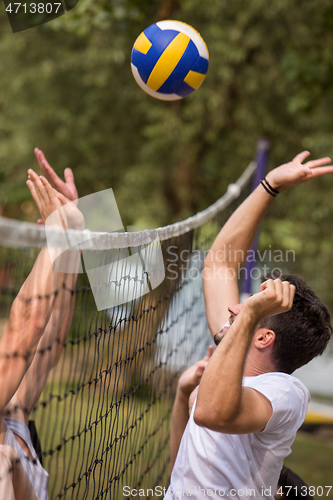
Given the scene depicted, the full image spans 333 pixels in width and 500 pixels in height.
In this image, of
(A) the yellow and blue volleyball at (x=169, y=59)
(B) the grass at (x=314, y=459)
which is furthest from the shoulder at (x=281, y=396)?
(B) the grass at (x=314, y=459)

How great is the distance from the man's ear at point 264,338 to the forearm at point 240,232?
0.59 metres

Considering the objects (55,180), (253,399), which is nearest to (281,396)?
(253,399)

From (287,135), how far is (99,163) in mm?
3099

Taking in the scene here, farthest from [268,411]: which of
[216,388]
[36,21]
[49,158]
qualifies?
[49,158]

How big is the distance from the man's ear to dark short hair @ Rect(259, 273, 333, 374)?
0.02 metres

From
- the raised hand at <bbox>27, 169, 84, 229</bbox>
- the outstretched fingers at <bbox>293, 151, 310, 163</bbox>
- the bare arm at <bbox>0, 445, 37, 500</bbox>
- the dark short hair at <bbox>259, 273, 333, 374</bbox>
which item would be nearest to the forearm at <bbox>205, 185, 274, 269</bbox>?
the outstretched fingers at <bbox>293, 151, 310, 163</bbox>

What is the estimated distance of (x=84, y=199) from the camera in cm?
880

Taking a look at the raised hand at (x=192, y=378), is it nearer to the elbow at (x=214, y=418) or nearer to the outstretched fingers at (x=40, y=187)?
the elbow at (x=214, y=418)

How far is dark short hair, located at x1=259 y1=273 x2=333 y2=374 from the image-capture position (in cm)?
170

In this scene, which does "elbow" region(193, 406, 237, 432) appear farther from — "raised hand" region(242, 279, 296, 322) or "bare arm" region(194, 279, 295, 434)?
"raised hand" region(242, 279, 296, 322)

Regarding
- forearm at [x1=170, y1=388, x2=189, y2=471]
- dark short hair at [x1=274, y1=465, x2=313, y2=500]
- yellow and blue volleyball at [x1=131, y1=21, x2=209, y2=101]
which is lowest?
dark short hair at [x1=274, y1=465, x2=313, y2=500]

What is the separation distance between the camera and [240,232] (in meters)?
2.26

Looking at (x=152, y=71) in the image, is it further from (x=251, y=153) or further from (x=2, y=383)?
(x=251, y=153)

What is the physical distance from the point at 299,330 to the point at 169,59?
77.7 inches
